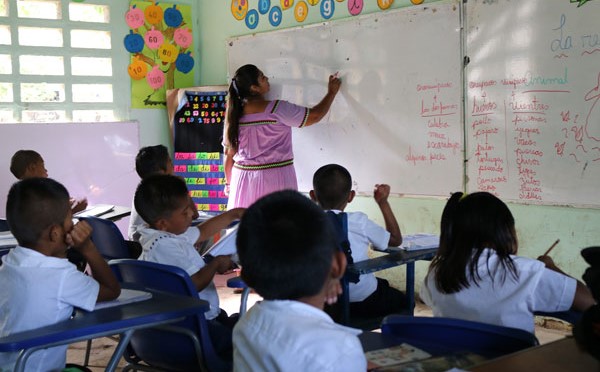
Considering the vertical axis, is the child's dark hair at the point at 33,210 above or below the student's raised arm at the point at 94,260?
above

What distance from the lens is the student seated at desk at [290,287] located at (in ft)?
4.31

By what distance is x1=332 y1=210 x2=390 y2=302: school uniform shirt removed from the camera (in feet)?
9.78

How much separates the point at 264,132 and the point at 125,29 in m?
2.01

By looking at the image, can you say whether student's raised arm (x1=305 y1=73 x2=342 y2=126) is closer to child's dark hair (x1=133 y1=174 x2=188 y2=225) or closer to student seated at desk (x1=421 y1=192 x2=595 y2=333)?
child's dark hair (x1=133 y1=174 x2=188 y2=225)

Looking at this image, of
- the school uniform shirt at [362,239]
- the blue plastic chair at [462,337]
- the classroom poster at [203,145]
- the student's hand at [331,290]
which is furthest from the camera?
the classroom poster at [203,145]

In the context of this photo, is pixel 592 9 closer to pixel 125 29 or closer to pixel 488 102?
pixel 488 102

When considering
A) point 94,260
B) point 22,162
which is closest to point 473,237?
point 94,260

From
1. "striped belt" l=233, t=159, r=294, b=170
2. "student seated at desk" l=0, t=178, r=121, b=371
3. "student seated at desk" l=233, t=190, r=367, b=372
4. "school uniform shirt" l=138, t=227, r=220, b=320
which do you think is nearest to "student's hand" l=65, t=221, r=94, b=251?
"student seated at desk" l=0, t=178, r=121, b=371

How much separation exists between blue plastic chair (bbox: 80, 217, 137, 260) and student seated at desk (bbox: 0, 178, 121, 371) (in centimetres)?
115

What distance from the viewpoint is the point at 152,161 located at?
13.3 ft

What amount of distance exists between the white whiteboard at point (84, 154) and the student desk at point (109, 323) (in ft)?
12.7

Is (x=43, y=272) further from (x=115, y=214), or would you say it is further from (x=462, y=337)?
(x=115, y=214)

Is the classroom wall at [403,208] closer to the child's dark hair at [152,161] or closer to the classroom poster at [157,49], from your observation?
the classroom poster at [157,49]

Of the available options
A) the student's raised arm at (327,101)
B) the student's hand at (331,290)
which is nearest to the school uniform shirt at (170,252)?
the student's hand at (331,290)
